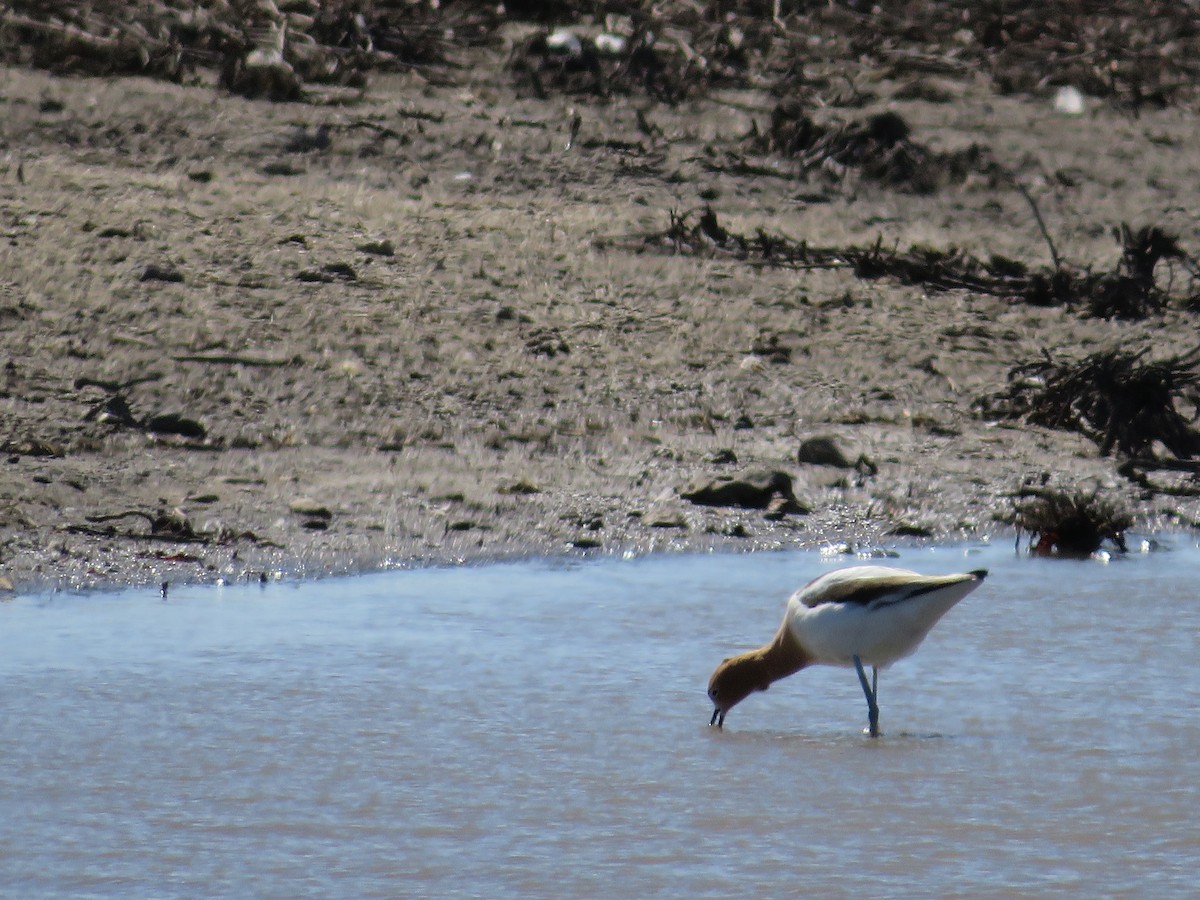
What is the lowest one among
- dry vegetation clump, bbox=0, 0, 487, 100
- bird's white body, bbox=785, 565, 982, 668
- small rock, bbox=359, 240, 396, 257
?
bird's white body, bbox=785, 565, 982, 668

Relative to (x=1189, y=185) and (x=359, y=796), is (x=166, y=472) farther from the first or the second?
(x=1189, y=185)

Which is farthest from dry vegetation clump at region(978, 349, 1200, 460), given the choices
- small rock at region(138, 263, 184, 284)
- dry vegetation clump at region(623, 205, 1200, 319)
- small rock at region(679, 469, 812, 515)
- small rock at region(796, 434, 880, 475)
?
small rock at region(138, 263, 184, 284)

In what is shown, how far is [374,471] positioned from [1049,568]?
201cm

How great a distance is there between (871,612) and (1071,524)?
5.99ft

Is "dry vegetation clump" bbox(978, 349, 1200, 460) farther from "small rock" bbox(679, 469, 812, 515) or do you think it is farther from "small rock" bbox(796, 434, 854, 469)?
"small rock" bbox(679, 469, 812, 515)

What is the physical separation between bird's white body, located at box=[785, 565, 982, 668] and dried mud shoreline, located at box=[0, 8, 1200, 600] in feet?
4.78

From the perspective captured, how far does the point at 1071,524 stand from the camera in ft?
18.9

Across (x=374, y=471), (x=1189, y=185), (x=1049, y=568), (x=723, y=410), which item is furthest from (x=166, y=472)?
(x=1189, y=185)

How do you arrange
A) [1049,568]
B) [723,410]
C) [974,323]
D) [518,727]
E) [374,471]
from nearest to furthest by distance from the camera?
[518,727] < [1049,568] < [374,471] < [723,410] < [974,323]

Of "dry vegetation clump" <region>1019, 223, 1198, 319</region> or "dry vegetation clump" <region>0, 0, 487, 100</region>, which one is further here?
"dry vegetation clump" <region>0, 0, 487, 100</region>

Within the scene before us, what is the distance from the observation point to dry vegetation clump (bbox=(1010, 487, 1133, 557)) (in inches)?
227

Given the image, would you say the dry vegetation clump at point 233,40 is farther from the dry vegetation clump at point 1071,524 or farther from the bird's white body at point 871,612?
the bird's white body at point 871,612

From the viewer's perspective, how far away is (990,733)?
396 cm

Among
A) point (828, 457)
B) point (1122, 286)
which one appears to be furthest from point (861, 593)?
point (1122, 286)
